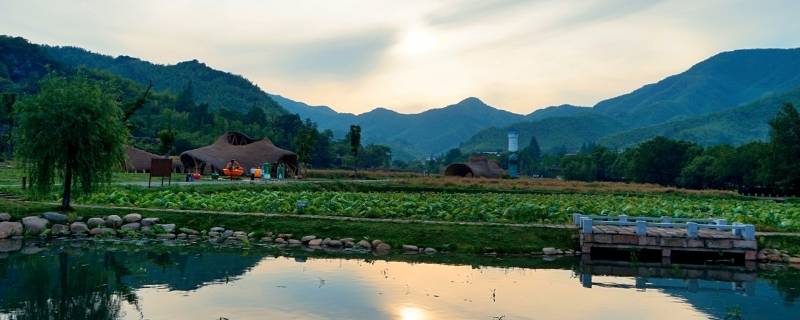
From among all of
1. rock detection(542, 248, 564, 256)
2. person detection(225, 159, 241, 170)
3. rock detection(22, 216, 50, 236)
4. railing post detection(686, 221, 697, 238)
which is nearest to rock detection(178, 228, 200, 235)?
rock detection(22, 216, 50, 236)

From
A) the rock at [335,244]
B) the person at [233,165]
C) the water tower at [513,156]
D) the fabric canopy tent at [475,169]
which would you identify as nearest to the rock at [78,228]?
the rock at [335,244]

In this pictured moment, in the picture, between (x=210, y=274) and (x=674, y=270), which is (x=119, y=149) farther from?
(x=674, y=270)

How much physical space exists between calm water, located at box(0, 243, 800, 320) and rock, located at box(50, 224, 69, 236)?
2633 millimetres

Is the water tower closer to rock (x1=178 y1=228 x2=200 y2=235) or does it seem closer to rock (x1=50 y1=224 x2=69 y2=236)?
rock (x1=178 y1=228 x2=200 y2=235)

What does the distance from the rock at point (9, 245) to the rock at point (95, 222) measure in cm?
292

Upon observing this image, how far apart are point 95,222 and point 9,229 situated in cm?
343

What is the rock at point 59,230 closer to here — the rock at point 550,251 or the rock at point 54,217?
the rock at point 54,217

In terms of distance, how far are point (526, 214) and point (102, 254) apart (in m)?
20.5

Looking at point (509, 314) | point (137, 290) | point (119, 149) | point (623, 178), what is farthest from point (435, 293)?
point (623, 178)

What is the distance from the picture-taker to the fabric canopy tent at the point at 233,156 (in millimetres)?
73500

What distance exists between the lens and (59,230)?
92.0ft

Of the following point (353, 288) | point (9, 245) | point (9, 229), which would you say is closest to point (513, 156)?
point (9, 229)

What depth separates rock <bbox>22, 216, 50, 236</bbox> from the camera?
27.6 m

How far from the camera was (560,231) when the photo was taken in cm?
2820
